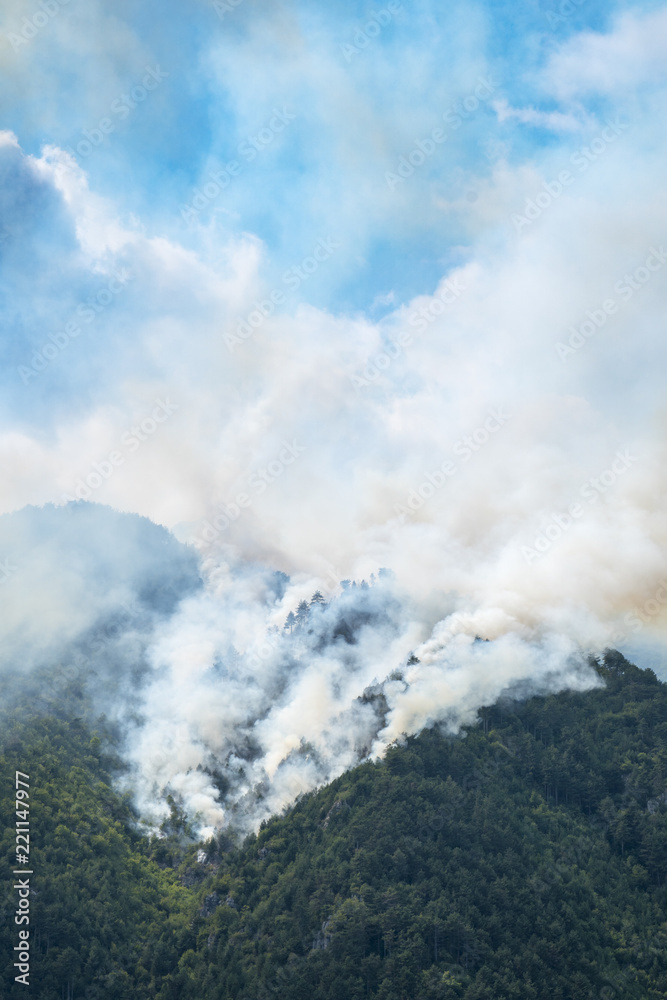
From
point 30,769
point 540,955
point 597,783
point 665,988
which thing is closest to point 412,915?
point 540,955

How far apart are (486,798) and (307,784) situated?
4610 centimetres

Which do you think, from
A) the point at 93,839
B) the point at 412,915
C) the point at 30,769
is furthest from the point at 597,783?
the point at 30,769

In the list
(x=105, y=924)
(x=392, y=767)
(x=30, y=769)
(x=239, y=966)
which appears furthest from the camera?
(x=30, y=769)

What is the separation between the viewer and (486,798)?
16712cm

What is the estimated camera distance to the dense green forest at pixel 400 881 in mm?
138000

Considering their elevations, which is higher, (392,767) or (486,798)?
(392,767)

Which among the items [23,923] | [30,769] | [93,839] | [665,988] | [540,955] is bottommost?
[665,988]

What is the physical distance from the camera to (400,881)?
150125 mm

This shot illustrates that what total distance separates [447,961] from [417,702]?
5787 cm

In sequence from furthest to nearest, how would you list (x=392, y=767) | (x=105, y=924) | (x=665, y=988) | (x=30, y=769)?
(x=30, y=769)
(x=392, y=767)
(x=105, y=924)
(x=665, y=988)

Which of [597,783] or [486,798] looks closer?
[486,798]

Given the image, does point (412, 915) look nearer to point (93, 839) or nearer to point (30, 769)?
point (93, 839)

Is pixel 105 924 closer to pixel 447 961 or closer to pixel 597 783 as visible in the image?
pixel 447 961

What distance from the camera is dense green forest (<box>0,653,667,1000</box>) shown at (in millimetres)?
138000
